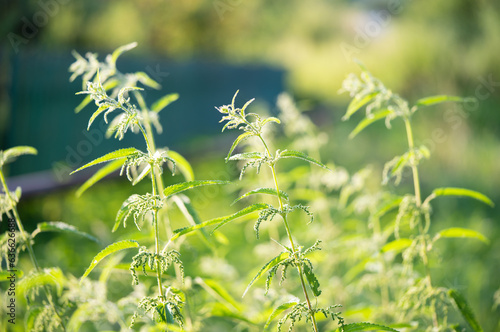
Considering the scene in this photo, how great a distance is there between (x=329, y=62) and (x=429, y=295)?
9643 mm

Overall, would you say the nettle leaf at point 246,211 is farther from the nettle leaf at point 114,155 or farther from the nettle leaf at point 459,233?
the nettle leaf at point 459,233

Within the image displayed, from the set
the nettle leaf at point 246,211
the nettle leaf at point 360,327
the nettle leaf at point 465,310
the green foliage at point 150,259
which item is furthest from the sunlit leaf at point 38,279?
the nettle leaf at point 465,310

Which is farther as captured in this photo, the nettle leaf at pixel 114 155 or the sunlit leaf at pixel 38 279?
the sunlit leaf at pixel 38 279

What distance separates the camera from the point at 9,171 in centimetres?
504

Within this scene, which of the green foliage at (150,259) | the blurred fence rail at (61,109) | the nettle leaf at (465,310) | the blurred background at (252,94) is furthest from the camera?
the blurred fence rail at (61,109)

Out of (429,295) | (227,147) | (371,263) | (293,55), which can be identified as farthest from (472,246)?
(293,55)

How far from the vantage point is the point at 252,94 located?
9281 mm

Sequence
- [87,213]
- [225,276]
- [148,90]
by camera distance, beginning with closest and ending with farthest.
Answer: [225,276]
[87,213]
[148,90]

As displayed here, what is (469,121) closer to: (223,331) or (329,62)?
(223,331)

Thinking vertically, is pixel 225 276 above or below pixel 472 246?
below

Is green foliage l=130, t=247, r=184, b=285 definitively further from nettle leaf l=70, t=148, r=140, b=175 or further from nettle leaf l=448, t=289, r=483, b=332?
nettle leaf l=448, t=289, r=483, b=332

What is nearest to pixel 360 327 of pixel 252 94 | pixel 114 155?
pixel 114 155

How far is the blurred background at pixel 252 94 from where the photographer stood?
4.07m

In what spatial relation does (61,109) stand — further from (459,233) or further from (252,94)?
(459,233)
